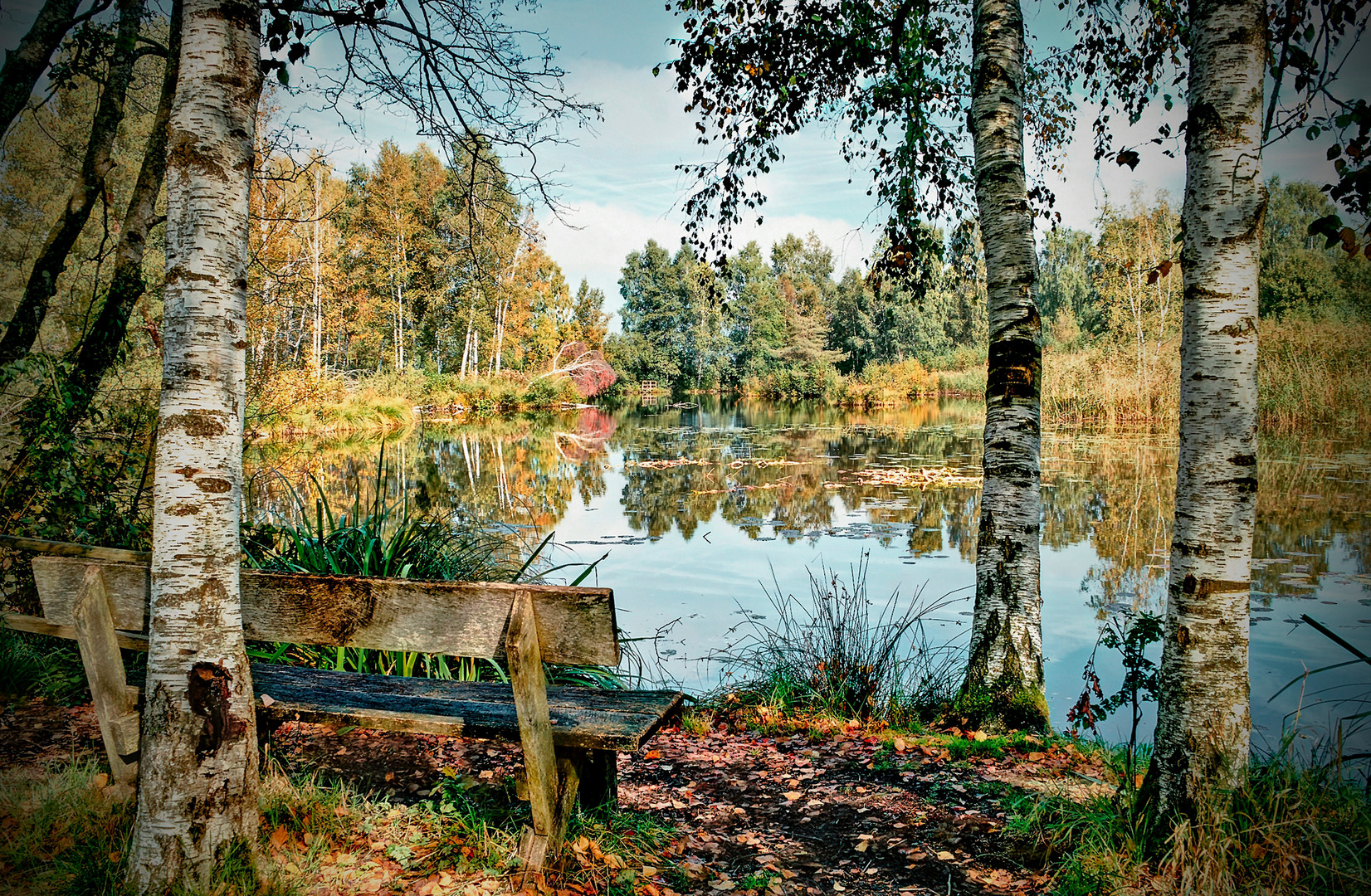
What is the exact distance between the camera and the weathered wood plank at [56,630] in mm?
2879

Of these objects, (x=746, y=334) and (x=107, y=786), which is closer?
(x=107, y=786)

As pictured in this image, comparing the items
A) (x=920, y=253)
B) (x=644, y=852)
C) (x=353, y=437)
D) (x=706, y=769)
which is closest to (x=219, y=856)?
(x=644, y=852)

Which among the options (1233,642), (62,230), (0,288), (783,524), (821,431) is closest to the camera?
(1233,642)

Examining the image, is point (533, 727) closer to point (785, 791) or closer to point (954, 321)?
point (785, 791)

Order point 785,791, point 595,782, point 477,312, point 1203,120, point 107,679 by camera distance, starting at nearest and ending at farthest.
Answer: point 1203,120 → point 107,679 → point 595,782 → point 785,791 → point 477,312

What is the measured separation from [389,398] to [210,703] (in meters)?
26.1

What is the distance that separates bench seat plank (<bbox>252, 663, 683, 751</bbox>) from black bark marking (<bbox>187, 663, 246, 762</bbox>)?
42 centimetres

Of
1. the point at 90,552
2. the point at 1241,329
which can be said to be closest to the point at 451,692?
the point at 90,552

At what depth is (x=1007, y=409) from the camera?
4.25 metres

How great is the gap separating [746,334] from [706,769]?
2129 inches

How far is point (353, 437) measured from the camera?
76.3 ft

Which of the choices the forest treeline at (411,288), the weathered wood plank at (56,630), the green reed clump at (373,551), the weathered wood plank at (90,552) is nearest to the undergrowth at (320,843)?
the weathered wood plank at (56,630)

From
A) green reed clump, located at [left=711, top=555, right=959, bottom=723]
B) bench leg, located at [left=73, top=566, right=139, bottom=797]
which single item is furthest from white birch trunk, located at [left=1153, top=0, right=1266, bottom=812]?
bench leg, located at [left=73, top=566, right=139, bottom=797]

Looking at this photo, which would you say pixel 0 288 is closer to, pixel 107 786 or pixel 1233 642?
pixel 107 786
